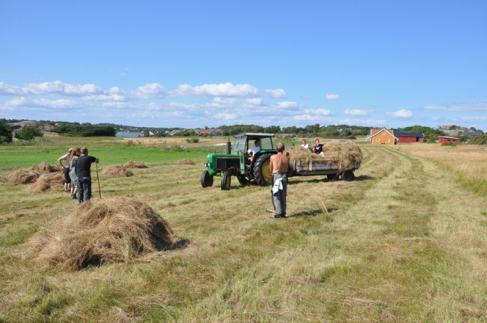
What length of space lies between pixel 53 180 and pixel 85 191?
7278 mm

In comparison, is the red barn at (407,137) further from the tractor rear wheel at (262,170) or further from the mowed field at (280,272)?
the mowed field at (280,272)

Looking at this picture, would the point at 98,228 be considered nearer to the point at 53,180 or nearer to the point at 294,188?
the point at 294,188

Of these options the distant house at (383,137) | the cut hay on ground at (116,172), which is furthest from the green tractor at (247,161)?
the distant house at (383,137)

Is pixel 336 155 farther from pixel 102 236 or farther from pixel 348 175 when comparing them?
pixel 102 236

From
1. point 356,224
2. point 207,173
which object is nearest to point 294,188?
point 207,173

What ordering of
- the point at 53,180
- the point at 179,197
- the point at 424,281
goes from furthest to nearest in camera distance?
the point at 53,180 → the point at 179,197 → the point at 424,281

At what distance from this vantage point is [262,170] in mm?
16188

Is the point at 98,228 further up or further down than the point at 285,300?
further up

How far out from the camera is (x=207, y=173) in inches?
664

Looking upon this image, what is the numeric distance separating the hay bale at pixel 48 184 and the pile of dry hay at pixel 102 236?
9945 mm

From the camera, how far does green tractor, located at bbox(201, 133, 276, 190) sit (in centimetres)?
1614

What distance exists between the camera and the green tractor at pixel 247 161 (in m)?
16.1

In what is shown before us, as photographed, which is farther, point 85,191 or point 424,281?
point 85,191

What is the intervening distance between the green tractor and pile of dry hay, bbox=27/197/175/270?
8156 millimetres
